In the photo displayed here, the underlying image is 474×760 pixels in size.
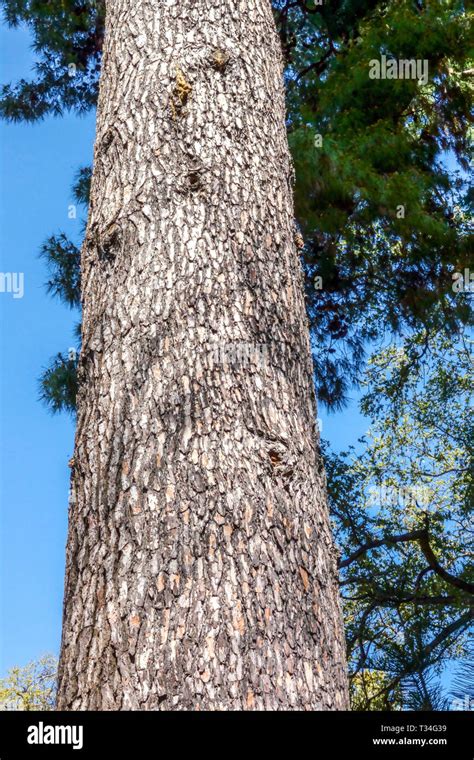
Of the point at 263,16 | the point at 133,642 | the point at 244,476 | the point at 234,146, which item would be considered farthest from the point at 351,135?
the point at 133,642

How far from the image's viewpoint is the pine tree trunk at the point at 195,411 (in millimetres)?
1006

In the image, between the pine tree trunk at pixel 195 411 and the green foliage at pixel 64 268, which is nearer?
the pine tree trunk at pixel 195 411

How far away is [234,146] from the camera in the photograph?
1.44 m

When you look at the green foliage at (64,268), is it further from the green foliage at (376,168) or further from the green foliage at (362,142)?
the green foliage at (376,168)

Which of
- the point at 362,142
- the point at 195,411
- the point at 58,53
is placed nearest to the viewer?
the point at 195,411

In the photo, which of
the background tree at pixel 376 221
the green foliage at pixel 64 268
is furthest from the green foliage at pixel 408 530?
the green foliage at pixel 64 268

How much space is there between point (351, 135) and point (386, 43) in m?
0.51

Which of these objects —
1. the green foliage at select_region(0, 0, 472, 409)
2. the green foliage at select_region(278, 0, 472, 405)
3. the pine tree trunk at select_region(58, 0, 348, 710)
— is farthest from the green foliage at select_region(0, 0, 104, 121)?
the pine tree trunk at select_region(58, 0, 348, 710)

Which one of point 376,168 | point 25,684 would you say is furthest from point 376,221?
point 25,684

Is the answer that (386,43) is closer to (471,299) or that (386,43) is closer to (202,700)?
(471,299)

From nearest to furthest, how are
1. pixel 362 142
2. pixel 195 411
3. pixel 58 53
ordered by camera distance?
1. pixel 195 411
2. pixel 362 142
3. pixel 58 53

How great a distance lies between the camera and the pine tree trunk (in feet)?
3.30

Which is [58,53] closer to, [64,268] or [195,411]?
[64,268]

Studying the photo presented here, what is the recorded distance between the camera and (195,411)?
45.6 inches
